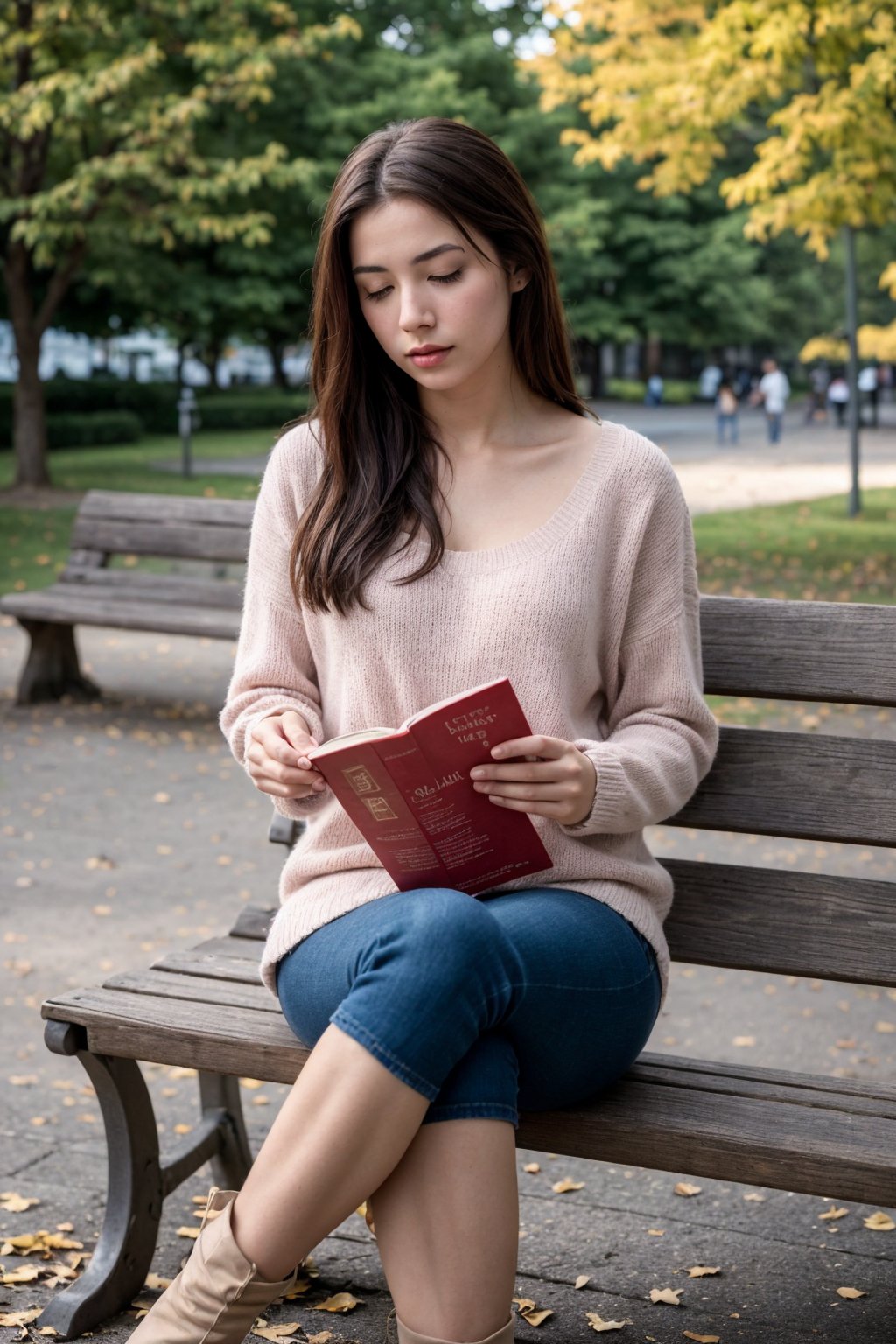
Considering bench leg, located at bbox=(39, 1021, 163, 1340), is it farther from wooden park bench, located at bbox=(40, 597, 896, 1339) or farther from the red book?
the red book

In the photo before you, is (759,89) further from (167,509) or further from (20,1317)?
(20,1317)

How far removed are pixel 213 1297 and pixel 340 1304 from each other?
0.69 metres

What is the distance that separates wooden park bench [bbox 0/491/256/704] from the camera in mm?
7828

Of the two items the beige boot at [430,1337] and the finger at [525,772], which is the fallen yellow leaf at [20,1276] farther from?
the finger at [525,772]

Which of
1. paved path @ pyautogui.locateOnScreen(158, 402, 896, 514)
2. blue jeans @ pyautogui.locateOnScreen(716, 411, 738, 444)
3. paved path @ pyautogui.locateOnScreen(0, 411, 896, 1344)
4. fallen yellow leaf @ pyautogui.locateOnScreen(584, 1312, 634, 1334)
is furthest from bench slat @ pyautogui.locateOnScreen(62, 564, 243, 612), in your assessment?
blue jeans @ pyautogui.locateOnScreen(716, 411, 738, 444)

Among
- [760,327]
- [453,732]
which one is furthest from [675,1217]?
[760,327]

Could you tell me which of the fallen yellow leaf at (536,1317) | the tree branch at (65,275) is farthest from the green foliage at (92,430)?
the fallen yellow leaf at (536,1317)

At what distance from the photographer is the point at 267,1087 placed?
4.06 metres

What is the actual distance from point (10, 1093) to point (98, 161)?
13221 mm

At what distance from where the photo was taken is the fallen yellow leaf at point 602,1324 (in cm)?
276

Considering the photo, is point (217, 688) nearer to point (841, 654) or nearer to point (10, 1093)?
point (10, 1093)

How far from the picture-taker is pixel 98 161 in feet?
51.2

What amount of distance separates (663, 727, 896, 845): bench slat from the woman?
0.23 meters

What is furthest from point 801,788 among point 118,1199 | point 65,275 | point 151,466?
point 151,466
